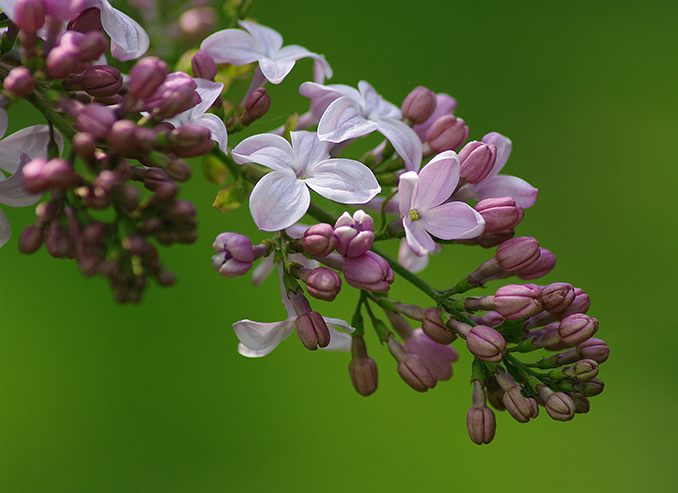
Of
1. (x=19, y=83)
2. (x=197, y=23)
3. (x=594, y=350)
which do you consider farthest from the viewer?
(x=197, y=23)

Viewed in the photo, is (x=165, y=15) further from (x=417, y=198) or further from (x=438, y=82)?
(x=438, y=82)

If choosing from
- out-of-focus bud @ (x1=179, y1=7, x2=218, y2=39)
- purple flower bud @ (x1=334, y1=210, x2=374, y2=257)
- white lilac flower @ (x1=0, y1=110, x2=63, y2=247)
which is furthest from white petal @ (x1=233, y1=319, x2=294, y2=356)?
out-of-focus bud @ (x1=179, y1=7, x2=218, y2=39)

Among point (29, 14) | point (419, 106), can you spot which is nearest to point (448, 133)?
point (419, 106)

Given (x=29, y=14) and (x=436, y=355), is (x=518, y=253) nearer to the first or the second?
(x=436, y=355)

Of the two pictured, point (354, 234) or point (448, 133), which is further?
point (448, 133)

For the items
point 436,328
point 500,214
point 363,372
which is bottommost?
point 363,372

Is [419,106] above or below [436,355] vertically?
above

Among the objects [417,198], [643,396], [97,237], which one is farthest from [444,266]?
[97,237]

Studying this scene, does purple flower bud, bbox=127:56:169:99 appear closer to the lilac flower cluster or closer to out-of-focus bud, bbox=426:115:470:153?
the lilac flower cluster

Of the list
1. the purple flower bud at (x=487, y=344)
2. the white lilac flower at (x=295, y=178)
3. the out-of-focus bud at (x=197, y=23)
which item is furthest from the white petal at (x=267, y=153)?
the out-of-focus bud at (x=197, y=23)
